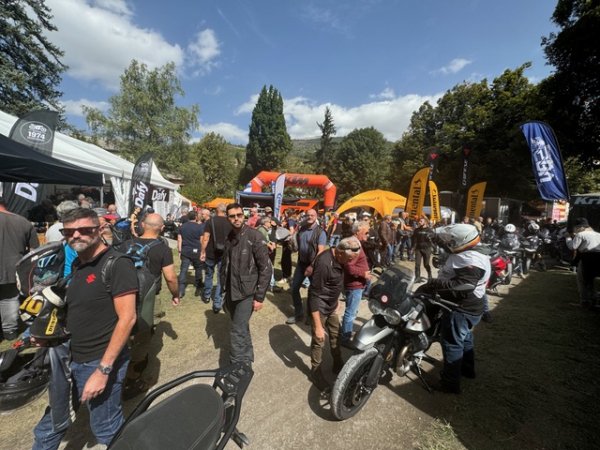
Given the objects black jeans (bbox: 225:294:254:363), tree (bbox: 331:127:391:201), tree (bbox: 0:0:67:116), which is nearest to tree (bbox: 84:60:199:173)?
tree (bbox: 0:0:67:116)

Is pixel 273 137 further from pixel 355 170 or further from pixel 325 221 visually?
pixel 325 221

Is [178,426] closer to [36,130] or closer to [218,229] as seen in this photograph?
[218,229]

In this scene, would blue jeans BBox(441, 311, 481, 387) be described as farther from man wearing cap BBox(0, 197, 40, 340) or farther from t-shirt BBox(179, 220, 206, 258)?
man wearing cap BBox(0, 197, 40, 340)

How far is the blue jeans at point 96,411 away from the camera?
1633mm

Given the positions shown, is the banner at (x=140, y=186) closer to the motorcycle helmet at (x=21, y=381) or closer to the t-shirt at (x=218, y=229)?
the t-shirt at (x=218, y=229)

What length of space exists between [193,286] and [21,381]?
12.1ft

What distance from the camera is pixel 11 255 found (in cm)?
322

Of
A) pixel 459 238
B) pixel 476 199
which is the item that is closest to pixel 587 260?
pixel 459 238

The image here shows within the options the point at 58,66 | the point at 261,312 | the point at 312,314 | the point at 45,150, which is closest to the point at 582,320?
the point at 312,314

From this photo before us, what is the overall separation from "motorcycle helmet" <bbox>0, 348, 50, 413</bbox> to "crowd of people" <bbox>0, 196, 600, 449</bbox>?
2.32 feet

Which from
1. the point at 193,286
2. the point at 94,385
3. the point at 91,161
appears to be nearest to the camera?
the point at 94,385

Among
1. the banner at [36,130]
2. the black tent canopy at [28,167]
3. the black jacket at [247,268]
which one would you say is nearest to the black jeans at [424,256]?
the black jacket at [247,268]

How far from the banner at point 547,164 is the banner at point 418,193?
3.95 m

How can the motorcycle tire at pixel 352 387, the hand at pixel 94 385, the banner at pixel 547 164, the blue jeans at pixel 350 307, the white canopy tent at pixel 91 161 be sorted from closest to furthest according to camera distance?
the hand at pixel 94 385
the motorcycle tire at pixel 352 387
the blue jeans at pixel 350 307
the banner at pixel 547 164
the white canopy tent at pixel 91 161
